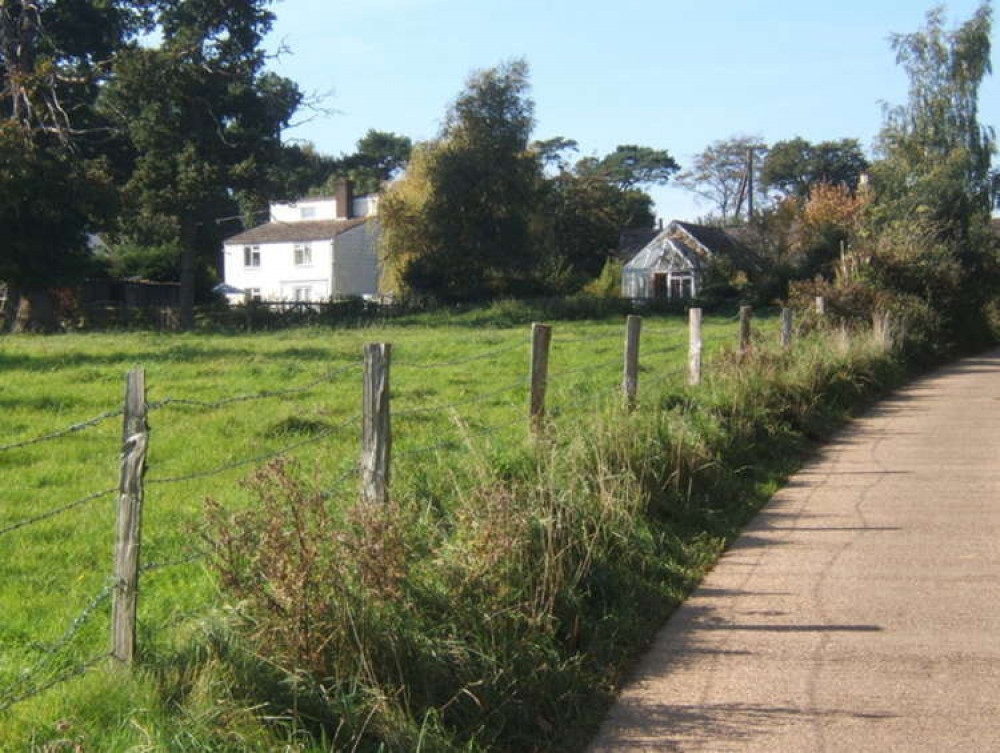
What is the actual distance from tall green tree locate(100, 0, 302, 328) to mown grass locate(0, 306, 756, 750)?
2397 cm

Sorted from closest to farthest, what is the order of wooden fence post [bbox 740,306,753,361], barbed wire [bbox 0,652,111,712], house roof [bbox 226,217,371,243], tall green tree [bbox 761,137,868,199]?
1. barbed wire [bbox 0,652,111,712]
2. wooden fence post [bbox 740,306,753,361]
3. house roof [bbox 226,217,371,243]
4. tall green tree [bbox 761,137,868,199]

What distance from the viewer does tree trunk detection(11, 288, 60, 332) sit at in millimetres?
39594

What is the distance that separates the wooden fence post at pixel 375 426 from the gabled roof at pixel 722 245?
46759mm

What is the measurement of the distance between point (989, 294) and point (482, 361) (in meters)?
20.6

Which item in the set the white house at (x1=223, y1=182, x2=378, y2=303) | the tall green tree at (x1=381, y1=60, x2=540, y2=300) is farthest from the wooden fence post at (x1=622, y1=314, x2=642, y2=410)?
the white house at (x1=223, y1=182, x2=378, y2=303)

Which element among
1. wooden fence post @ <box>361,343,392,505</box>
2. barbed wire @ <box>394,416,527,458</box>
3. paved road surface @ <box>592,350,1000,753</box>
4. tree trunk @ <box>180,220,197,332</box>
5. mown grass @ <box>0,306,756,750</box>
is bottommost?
paved road surface @ <box>592,350,1000,753</box>

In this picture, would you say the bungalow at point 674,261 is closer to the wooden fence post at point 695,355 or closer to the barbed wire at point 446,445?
the wooden fence post at point 695,355

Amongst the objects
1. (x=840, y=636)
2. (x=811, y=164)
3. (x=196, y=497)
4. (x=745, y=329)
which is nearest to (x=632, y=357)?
(x=196, y=497)

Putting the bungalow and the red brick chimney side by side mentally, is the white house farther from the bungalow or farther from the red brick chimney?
the bungalow

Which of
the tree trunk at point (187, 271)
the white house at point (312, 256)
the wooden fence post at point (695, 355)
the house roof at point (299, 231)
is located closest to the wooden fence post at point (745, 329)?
the wooden fence post at point (695, 355)

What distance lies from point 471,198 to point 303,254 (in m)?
20.7

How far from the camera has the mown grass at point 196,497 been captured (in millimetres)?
4273

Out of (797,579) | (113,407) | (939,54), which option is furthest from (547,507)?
(939,54)

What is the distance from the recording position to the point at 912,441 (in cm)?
1354
